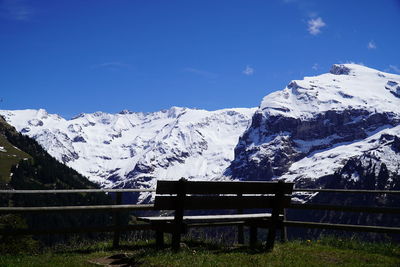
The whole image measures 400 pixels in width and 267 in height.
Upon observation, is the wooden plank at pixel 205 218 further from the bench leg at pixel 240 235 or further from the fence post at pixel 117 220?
the bench leg at pixel 240 235

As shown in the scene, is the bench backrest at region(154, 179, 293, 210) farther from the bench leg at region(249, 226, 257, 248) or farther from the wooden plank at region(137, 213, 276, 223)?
the bench leg at region(249, 226, 257, 248)

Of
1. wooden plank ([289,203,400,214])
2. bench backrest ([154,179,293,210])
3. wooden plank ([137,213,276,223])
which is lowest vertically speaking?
wooden plank ([137,213,276,223])

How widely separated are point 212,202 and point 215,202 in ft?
0.29

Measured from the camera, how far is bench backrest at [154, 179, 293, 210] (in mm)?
13375

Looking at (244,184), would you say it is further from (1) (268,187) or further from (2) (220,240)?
(2) (220,240)

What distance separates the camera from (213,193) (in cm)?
1405

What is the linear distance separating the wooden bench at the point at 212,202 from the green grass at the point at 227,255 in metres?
0.67

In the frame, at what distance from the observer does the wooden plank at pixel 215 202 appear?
13.4m

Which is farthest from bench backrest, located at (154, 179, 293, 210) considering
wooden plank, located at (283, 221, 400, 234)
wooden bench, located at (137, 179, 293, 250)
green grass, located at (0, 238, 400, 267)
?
wooden plank, located at (283, 221, 400, 234)

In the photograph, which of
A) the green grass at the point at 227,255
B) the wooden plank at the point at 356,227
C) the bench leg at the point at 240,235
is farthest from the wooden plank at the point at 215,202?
the bench leg at the point at 240,235

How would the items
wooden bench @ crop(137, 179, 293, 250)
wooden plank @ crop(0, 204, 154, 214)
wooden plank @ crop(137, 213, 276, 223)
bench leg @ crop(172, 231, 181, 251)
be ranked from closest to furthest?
1. wooden plank @ crop(0, 204, 154, 214)
2. wooden bench @ crop(137, 179, 293, 250)
3. bench leg @ crop(172, 231, 181, 251)
4. wooden plank @ crop(137, 213, 276, 223)

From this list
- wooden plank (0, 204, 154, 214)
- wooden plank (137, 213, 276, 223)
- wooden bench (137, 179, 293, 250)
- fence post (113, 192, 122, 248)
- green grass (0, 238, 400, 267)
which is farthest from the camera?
fence post (113, 192, 122, 248)

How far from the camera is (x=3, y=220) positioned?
29.4 m

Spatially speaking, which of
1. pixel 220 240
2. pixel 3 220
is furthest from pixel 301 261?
pixel 3 220
